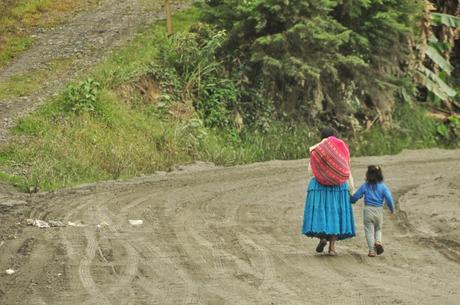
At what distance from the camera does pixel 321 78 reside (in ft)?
92.3

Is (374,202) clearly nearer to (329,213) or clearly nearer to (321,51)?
(329,213)

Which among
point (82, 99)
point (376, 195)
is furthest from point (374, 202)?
point (82, 99)

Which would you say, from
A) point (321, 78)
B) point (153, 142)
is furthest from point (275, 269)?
point (321, 78)

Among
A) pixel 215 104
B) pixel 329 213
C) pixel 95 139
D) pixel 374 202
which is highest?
pixel 374 202

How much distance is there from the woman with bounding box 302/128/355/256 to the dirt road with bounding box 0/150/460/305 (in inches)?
14.0

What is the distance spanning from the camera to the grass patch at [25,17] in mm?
Answer: 29734

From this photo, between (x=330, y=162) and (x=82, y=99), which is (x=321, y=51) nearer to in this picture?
(x=82, y=99)

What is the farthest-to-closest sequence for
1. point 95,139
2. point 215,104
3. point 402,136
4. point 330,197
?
point 402,136
point 215,104
point 95,139
point 330,197

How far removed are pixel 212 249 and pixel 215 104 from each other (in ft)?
44.8

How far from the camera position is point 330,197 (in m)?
13.4

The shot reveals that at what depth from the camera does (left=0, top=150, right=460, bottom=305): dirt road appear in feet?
34.7

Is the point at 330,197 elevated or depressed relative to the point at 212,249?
elevated

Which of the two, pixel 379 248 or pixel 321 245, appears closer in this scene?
pixel 379 248

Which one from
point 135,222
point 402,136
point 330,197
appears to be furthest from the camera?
point 402,136
